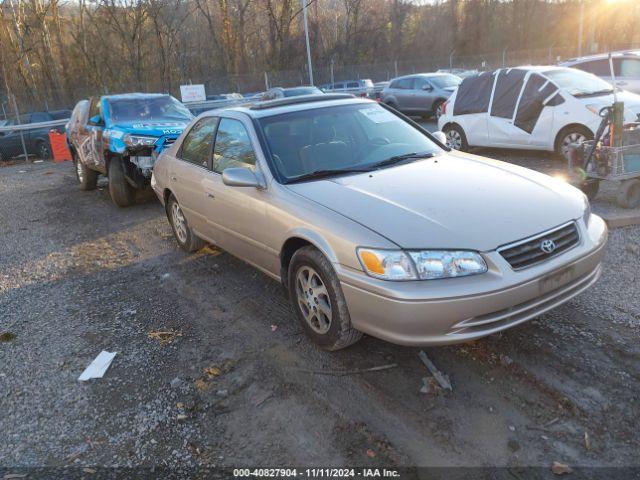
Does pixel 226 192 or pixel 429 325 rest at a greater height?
pixel 226 192

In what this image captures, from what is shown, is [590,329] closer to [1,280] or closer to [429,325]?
[429,325]

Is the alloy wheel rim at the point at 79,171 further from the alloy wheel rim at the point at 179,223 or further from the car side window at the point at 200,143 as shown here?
the car side window at the point at 200,143

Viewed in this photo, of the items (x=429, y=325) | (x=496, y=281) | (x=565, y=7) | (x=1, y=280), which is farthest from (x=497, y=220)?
(x=565, y=7)

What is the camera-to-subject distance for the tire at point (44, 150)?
1759cm

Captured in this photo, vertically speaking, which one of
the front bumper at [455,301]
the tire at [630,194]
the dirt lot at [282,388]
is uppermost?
the front bumper at [455,301]

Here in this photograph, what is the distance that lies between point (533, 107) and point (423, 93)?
31.8ft

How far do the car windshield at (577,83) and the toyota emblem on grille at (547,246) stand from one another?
6.39 meters

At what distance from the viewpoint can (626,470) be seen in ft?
8.11

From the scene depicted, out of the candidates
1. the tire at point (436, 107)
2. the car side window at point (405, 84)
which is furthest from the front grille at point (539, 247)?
the car side window at point (405, 84)

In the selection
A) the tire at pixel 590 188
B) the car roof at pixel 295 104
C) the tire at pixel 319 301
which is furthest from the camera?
the tire at pixel 590 188

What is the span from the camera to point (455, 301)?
2.91m

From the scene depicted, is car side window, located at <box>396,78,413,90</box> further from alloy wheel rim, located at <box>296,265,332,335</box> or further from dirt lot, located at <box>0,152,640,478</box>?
alloy wheel rim, located at <box>296,265,332,335</box>

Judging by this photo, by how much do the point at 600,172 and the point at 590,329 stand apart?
3.18m

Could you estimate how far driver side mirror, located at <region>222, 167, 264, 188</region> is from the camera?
3.98 metres
